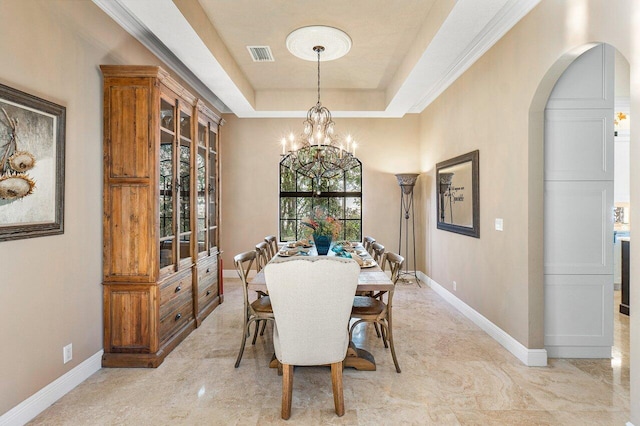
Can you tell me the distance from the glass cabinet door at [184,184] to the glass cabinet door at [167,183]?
0.15m

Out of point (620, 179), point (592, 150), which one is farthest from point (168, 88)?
point (620, 179)

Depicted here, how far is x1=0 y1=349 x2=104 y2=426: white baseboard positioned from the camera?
2.06 metres

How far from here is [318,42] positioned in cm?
382

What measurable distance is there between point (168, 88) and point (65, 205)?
1.34 m

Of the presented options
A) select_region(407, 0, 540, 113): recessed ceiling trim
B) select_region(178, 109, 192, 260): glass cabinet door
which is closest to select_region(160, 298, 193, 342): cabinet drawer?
select_region(178, 109, 192, 260): glass cabinet door

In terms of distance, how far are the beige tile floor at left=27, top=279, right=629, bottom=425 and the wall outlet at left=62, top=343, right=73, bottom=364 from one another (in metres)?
0.24

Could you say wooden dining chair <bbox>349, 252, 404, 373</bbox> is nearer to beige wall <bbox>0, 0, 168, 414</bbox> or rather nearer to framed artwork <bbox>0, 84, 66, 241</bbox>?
beige wall <bbox>0, 0, 168, 414</bbox>

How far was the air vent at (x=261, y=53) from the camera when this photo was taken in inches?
160

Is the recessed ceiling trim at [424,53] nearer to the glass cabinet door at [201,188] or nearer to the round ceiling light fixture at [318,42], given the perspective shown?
the round ceiling light fixture at [318,42]

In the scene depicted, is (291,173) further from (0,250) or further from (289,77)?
(0,250)

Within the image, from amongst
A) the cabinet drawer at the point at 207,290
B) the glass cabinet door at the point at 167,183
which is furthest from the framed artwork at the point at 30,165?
the cabinet drawer at the point at 207,290

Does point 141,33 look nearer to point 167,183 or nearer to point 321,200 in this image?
point 167,183

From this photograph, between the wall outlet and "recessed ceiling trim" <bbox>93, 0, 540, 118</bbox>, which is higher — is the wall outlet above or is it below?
below

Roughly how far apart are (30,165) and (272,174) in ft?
13.6
